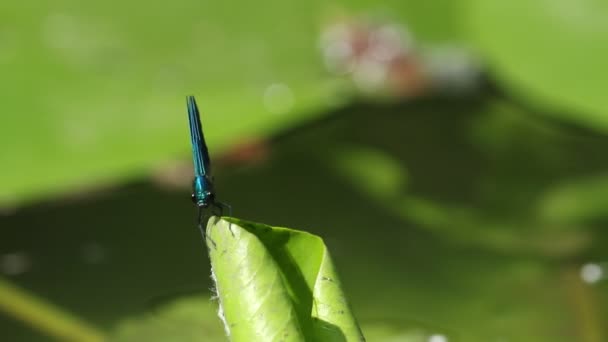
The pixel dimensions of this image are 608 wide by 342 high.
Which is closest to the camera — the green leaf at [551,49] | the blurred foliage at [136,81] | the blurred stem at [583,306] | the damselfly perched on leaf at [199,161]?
the damselfly perched on leaf at [199,161]

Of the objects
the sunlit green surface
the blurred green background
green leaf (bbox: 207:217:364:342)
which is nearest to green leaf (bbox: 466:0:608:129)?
the blurred green background

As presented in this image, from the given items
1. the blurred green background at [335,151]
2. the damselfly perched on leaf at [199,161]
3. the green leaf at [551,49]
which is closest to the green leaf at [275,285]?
the damselfly perched on leaf at [199,161]

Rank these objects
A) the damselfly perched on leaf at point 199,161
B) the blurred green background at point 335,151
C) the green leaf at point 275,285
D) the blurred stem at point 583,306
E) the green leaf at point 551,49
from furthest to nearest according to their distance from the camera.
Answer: the green leaf at point 551,49, the blurred green background at point 335,151, the blurred stem at point 583,306, the damselfly perched on leaf at point 199,161, the green leaf at point 275,285

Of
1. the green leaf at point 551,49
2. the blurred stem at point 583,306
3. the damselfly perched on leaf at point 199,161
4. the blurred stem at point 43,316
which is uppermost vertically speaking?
the green leaf at point 551,49

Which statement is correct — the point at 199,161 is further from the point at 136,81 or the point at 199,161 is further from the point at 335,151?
the point at 335,151

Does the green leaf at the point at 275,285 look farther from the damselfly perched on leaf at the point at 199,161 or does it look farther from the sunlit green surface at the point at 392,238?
the sunlit green surface at the point at 392,238

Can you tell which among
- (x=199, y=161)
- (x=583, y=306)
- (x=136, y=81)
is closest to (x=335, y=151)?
(x=136, y=81)

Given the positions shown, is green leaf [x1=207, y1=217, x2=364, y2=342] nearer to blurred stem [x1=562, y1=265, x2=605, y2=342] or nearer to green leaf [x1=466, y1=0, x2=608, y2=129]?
blurred stem [x1=562, y1=265, x2=605, y2=342]

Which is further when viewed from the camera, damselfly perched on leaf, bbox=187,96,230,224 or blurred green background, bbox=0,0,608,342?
blurred green background, bbox=0,0,608,342
